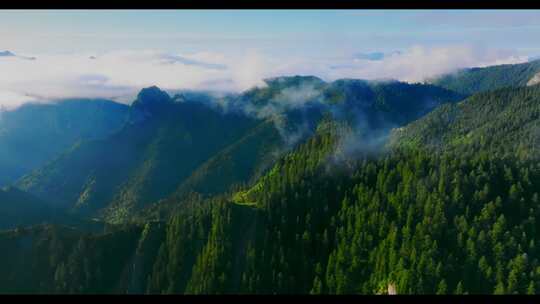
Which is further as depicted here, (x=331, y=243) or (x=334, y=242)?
(x=331, y=243)

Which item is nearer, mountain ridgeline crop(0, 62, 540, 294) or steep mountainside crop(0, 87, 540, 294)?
steep mountainside crop(0, 87, 540, 294)

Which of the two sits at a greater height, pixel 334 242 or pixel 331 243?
pixel 334 242

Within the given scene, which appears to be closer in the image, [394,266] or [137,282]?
[394,266]

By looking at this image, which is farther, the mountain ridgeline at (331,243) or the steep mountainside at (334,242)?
the mountain ridgeline at (331,243)

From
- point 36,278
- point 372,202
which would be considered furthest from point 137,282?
point 372,202
